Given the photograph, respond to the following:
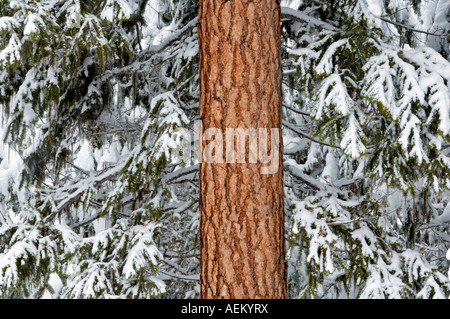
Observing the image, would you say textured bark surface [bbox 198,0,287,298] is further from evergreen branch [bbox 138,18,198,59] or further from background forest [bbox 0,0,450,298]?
evergreen branch [bbox 138,18,198,59]

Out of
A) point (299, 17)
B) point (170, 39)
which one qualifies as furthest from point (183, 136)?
point (299, 17)

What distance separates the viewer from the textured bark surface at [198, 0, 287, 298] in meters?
2.80

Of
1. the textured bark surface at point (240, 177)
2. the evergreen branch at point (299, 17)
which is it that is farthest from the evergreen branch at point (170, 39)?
the textured bark surface at point (240, 177)

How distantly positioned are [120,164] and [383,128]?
243 centimetres

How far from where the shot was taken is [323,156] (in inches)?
235

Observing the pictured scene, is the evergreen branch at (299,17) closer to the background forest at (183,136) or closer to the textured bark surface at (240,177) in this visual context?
the background forest at (183,136)

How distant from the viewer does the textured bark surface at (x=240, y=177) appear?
110 inches

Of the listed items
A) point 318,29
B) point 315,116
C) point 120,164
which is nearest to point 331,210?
point 315,116

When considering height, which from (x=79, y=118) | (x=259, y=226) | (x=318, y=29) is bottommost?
(x=259, y=226)

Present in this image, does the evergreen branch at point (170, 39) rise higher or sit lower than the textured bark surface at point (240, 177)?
higher

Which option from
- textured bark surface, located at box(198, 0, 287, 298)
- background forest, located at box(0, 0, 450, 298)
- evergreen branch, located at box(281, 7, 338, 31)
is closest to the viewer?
textured bark surface, located at box(198, 0, 287, 298)

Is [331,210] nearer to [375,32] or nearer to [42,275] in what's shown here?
[375,32]

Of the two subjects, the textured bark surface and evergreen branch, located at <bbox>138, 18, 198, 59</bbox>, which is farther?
evergreen branch, located at <bbox>138, 18, 198, 59</bbox>

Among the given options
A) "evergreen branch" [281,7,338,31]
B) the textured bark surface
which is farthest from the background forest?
the textured bark surface
